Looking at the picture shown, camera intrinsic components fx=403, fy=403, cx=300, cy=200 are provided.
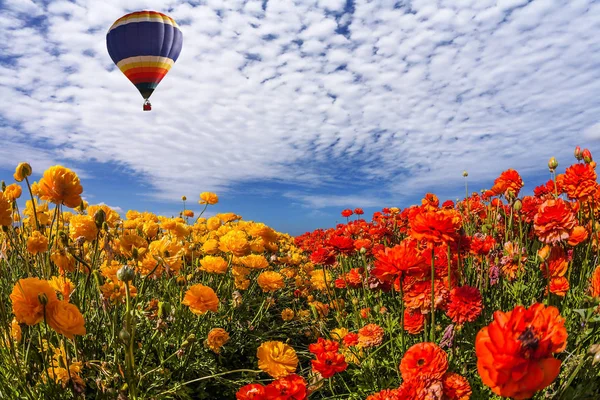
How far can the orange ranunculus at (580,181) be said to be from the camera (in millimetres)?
2883

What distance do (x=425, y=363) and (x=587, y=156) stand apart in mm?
2742

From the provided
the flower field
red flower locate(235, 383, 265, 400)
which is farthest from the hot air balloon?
red flower locate(235, 383, 265, 400)

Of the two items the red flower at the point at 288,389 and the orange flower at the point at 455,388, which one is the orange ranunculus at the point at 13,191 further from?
the orange flower at the point at 455,388

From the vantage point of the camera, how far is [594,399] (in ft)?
5.78

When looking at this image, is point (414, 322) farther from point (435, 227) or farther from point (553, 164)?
point (553, 164)

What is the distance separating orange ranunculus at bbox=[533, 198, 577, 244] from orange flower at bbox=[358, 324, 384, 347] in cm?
113

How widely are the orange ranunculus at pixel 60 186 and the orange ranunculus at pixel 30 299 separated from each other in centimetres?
99

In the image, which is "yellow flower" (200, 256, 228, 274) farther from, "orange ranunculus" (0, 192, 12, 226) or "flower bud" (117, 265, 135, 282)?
"flower bud" (117, 265, 135, 282)

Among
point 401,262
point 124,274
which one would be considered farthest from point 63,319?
point 401,262

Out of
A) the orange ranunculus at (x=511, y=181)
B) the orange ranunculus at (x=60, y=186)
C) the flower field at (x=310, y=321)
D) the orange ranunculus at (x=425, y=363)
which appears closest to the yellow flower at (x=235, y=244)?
the flower field at (x=310, y=321)

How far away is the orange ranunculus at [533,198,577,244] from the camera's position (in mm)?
2324

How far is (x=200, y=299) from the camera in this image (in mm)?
2322

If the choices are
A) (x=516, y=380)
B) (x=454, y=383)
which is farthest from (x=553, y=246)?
(x=516, y=380)

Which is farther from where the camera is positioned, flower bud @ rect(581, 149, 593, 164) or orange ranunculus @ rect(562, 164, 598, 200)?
flower bud @ rect(581, 149, 593, 164)
